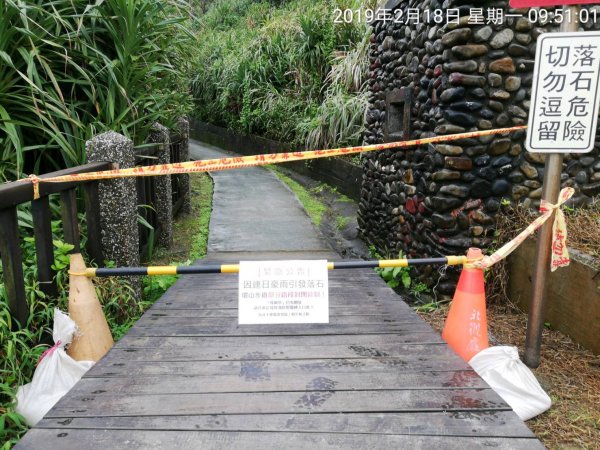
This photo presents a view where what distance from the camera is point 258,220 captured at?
6.79 meters

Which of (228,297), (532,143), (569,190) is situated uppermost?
(532,143)

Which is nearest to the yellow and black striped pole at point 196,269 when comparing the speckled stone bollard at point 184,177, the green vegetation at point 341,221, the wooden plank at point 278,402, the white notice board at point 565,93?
the wooden plank at point 278,402

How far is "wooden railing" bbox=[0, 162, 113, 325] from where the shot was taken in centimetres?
241

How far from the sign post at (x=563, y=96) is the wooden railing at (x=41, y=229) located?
272cm

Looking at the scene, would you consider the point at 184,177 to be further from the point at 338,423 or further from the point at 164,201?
the point at 338,423

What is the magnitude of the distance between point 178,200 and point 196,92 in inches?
432

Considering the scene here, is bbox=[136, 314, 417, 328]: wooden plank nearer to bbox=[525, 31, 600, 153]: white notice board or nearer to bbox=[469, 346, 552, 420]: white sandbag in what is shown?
bbox=[469, 346, 552, 420]: white sandbag

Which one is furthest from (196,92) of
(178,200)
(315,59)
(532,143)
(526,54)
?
(532,143)

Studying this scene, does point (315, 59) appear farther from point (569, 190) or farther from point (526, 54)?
point (569, 190)

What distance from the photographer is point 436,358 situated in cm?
244

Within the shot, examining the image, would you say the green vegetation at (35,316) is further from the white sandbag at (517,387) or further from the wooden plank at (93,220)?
the white sandbag at (517,387)

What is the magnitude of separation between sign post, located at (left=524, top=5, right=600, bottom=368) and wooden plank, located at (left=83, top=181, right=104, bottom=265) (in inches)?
110

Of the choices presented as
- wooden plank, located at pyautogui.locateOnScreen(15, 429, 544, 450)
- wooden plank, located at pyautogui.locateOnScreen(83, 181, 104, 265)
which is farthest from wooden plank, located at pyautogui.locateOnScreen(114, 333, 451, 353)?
wooden plank, located at pyautogui.locateOnScreen(83, 181, 104, 265)

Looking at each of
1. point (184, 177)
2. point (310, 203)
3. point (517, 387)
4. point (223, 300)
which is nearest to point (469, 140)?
point (517, 387)
